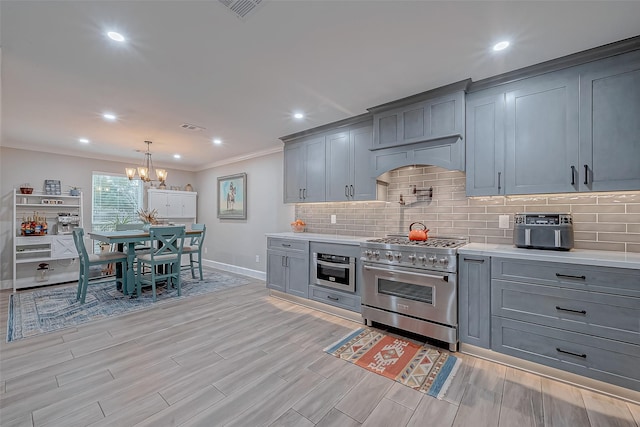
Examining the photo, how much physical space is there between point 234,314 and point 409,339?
208cm

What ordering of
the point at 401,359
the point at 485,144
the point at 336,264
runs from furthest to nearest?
the point at 336,264 < the point at 485,144 < the point at 401,359

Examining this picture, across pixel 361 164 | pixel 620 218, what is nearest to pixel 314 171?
pixel 361 164

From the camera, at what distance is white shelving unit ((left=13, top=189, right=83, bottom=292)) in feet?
14.8

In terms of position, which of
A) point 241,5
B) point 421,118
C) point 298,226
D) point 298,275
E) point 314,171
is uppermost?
point 241,5

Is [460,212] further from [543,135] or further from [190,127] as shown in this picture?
[190,127]

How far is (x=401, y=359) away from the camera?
236cm

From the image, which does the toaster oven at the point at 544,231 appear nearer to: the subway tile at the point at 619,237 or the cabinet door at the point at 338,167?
the subway tile at the point at 619,237

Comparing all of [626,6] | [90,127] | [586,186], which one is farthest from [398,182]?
[90,127]

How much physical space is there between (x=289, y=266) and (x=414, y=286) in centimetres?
181

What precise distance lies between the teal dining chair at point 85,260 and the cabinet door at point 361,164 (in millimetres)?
3653

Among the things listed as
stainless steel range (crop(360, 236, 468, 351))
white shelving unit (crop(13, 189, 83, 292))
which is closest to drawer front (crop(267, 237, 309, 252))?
stainless steel range (crop(360, 236, 468, 351))

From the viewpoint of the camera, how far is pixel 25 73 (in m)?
2.39

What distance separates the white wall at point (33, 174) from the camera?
15.0 ft

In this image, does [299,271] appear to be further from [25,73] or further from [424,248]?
[25,73]
